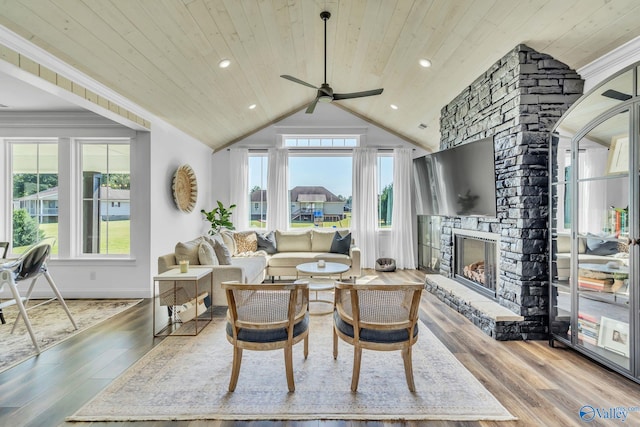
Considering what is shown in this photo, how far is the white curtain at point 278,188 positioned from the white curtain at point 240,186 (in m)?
0.51

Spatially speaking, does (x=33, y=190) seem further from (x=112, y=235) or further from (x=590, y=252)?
(x=590, y=252)

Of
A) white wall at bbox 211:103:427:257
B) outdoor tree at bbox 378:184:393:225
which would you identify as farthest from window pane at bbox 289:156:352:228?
outdoor tree at bbox 378:184:393:225

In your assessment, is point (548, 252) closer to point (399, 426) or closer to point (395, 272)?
point (399, 426)

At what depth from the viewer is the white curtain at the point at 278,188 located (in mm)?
7176

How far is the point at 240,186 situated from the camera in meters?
7.21

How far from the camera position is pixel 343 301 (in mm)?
2389

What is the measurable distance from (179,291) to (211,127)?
11.1 feet

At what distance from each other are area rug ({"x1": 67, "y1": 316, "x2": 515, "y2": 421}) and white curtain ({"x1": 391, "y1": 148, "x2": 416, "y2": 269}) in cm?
419

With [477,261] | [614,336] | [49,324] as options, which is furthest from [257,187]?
[614,336]

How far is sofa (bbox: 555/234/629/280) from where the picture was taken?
8.25ft

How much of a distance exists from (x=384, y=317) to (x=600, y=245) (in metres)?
1.96

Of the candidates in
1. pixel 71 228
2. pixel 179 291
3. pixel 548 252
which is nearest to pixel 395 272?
pixel 548 252

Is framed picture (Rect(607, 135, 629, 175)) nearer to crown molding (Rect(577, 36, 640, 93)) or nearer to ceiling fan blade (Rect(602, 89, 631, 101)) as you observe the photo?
ceiling fan blade (Rect(602, 89, 631, 101))

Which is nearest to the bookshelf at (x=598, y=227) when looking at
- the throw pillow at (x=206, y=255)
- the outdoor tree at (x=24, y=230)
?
the throw pillow at (x=206, y=255)
